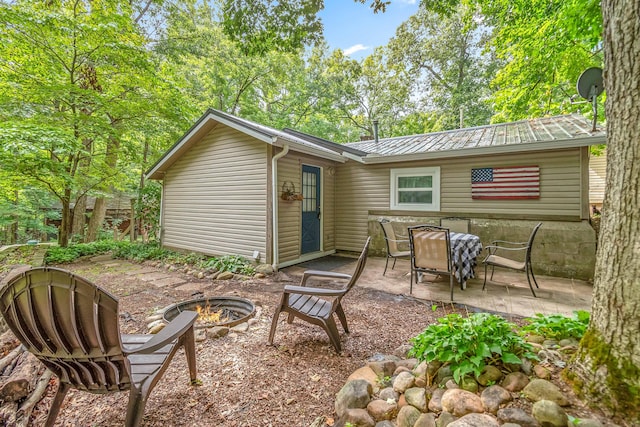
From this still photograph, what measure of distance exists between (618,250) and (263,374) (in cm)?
238

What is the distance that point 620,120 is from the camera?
1.41m

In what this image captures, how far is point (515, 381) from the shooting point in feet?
4.79

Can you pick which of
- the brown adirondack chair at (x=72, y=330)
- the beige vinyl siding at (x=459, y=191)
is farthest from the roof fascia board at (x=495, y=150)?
the brown adirondack chair at (x=72, y=330)

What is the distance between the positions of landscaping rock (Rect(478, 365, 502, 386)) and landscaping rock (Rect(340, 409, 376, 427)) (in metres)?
0.64

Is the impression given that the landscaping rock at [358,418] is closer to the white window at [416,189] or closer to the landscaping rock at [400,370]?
the landscaping rock at [400,370]

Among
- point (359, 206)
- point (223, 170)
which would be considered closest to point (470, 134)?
point (359, 206)

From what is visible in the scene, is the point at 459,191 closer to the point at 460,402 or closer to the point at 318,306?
the point at 318,306

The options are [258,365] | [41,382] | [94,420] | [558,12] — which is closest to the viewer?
[94,420]

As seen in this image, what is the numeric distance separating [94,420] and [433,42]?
18.3 metres

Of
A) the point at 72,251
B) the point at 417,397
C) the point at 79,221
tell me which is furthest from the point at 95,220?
the point at 417,397

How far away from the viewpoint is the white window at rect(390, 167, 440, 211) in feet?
21.1

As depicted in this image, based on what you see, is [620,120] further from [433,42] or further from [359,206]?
[433,42]

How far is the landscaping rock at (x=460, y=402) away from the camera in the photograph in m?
1.39

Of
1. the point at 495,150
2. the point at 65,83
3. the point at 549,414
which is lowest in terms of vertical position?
the point at 549,414
